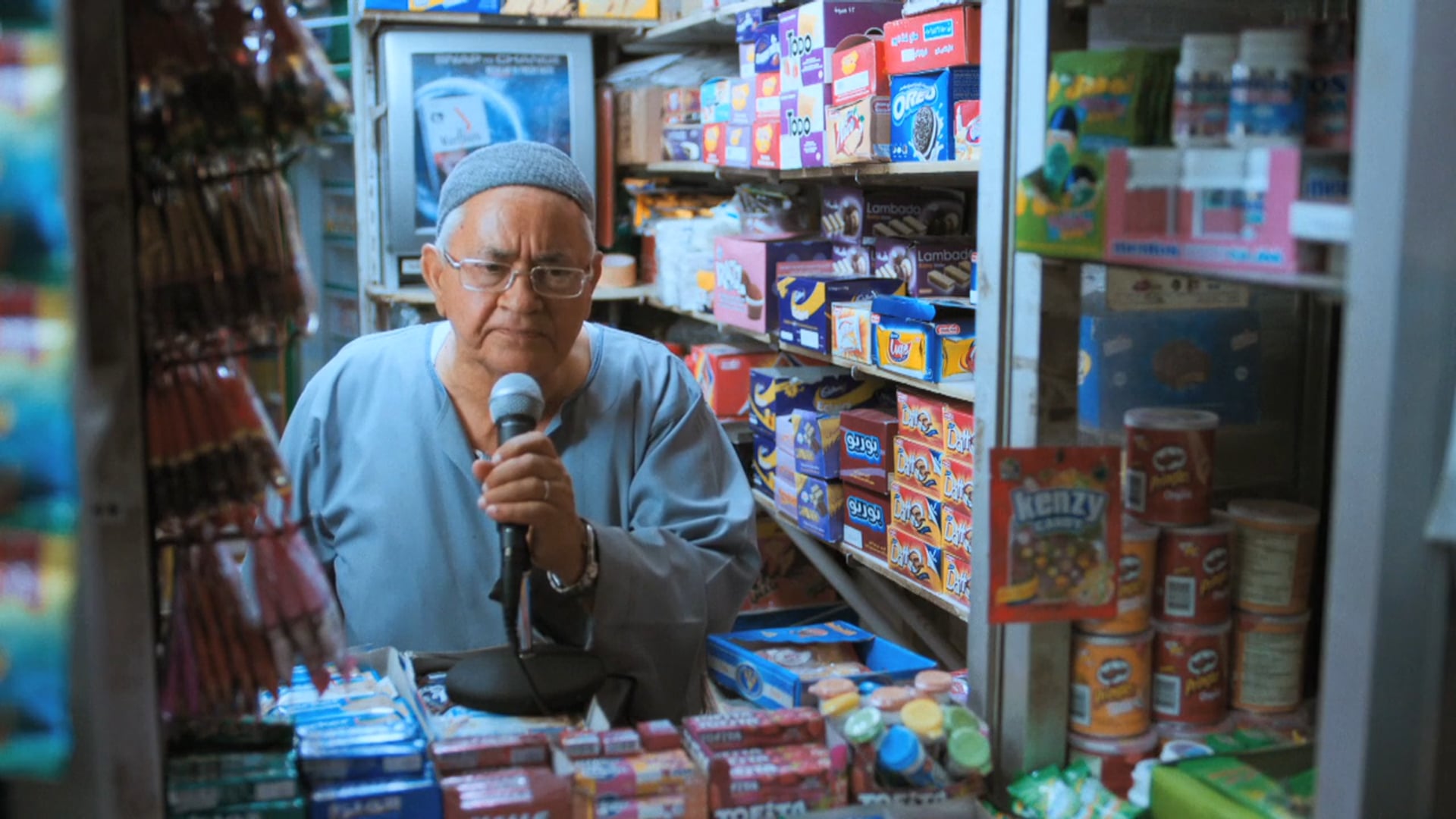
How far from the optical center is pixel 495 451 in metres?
2.09

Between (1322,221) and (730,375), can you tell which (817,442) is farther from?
(1322,221)

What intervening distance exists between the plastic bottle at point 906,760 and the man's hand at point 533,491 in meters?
0.60

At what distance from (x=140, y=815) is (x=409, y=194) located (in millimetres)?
3793

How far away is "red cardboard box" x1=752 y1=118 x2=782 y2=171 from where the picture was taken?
3854mm

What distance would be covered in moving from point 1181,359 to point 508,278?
1080mm

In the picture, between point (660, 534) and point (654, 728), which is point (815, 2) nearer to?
point (660, 534)

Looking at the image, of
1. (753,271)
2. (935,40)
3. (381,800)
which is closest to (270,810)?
(381,800)

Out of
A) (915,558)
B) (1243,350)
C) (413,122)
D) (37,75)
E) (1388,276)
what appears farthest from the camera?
(413,122)

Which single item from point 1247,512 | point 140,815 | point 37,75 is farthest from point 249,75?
point 1247,512

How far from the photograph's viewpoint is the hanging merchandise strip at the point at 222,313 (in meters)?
1.10

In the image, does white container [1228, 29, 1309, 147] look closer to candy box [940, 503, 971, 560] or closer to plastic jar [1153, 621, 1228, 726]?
plastic jar [1153, 621, 1228, 726]

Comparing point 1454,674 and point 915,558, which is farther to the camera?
point 915,558

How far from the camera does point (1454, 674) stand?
1.07m

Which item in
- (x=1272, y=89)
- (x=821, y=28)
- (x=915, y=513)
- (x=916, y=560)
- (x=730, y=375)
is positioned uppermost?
(x=821, y=28)
